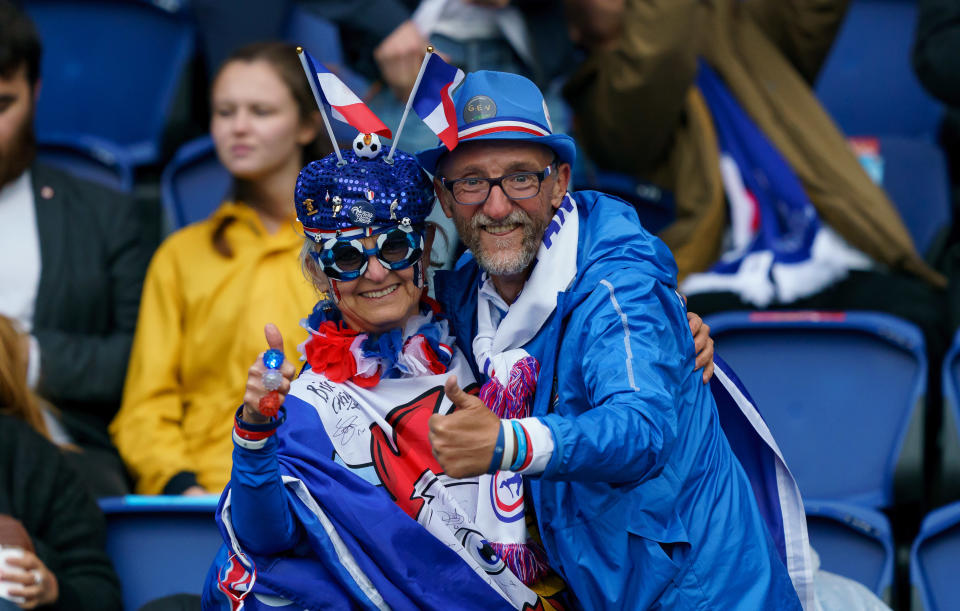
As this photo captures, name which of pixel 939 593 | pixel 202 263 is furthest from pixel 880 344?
pixel 202 263

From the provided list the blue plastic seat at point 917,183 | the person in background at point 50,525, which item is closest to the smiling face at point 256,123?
the person in background at point 50,525

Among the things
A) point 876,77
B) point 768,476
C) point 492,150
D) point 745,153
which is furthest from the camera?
point 876,77

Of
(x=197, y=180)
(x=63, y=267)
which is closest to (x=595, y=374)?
(x=63, y=267)

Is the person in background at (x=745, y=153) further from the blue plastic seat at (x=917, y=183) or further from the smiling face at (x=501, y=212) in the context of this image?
the smiling face at (x=501, y=212)

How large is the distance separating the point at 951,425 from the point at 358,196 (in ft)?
5.95

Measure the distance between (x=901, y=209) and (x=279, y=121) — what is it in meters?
2.44

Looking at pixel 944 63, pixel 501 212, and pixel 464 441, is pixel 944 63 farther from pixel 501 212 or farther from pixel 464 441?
pixel 464 441

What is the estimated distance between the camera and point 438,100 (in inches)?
97.4

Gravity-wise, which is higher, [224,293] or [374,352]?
[374,352]

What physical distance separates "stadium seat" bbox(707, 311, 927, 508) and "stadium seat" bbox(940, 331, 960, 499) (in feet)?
0.24

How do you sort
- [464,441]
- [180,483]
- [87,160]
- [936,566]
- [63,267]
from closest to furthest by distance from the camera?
[464,441], [936,566], [180,483], [63,267], [87,160]

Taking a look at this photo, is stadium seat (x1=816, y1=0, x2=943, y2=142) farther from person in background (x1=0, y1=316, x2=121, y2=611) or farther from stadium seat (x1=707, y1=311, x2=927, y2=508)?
person in background (x1=0, y1=316, x2=121, y2=611)

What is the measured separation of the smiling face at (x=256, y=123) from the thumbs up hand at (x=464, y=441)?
2.01 metres

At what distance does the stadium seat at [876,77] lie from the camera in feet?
17.7
